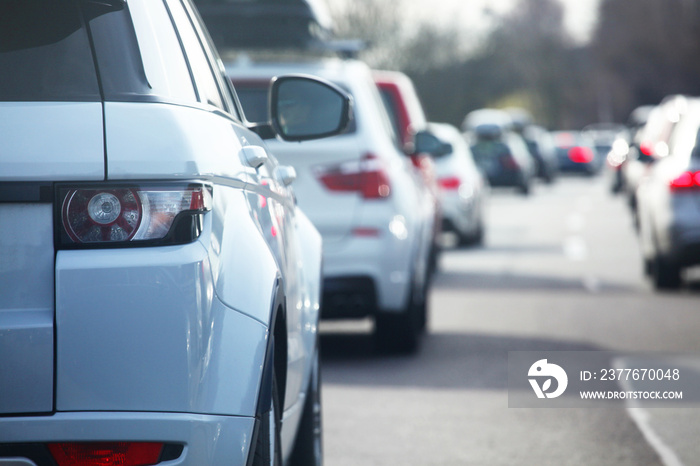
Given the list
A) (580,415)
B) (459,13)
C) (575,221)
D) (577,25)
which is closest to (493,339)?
(580,415)

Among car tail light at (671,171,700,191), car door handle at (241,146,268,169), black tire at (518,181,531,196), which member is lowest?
black tire at (518,181,531,196)

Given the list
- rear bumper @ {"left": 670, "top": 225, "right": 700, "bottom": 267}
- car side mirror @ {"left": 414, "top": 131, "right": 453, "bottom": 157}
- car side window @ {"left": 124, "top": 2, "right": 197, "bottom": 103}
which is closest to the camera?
car side window @ {"left": 124, "top": 2, "right": 197, "bottom": 103}

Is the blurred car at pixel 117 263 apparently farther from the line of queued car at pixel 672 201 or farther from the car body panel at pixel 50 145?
the line of queued car at pixel 672 201

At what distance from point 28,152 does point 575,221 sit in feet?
76.7

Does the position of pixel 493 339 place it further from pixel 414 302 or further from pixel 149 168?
pixel 149 168

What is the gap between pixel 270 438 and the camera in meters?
3.40

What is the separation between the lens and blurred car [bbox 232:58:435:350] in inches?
315

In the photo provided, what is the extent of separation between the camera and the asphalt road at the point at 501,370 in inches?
233

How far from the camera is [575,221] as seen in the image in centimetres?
2567

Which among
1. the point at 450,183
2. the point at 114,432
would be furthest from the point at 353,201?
the point at 450,183

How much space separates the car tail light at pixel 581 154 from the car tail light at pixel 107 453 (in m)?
53.9

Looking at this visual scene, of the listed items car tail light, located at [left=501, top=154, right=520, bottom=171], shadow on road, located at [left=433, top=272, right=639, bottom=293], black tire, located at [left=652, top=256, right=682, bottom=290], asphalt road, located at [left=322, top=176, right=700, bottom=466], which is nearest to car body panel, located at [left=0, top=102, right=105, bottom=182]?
asphalt road, located at [left=322, top=176, right=700, bottom=466]

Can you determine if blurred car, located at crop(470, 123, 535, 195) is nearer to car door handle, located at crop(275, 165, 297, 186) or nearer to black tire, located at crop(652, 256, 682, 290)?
black tire, located at crop(652, 256, 682, 290)

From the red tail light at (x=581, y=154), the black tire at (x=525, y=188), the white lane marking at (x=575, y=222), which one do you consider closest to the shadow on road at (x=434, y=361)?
the white lane marking at (x=575, y=222)
